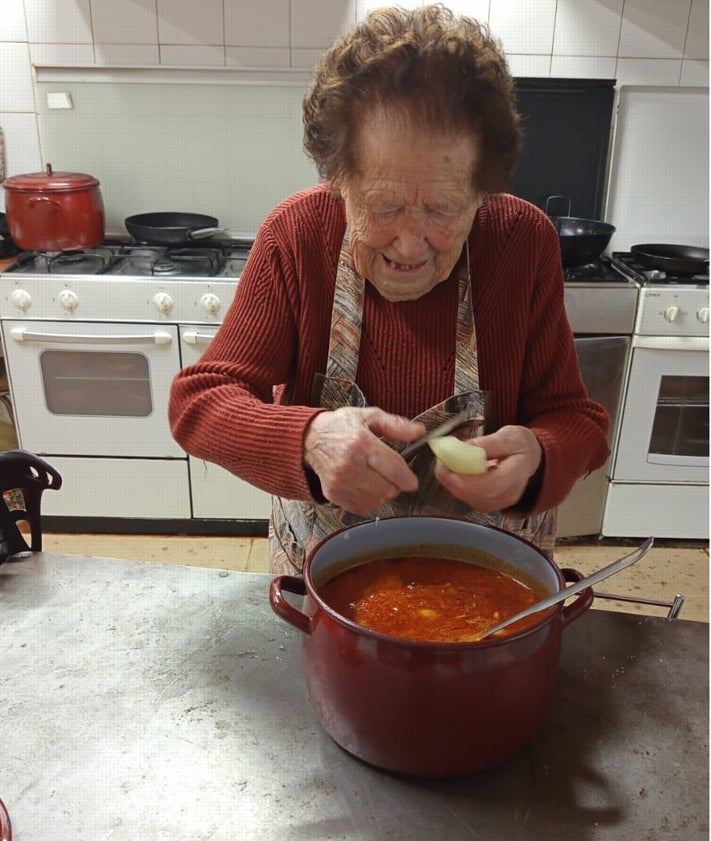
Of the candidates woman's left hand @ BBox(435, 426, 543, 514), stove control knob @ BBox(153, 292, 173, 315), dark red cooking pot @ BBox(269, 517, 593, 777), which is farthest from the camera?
stove control knob @ BBox(153, 292, 173, 315)

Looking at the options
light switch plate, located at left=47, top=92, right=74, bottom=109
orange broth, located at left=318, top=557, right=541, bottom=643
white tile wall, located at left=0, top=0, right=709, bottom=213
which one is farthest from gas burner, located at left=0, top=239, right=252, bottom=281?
orange broth, located at left=318, top=557, right=541, bottom=643

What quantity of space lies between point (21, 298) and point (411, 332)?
1647mm

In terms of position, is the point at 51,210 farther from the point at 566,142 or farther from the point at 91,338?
the point at 566,142

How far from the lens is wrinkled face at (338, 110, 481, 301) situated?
857mm

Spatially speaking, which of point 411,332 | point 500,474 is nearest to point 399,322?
point 411,332

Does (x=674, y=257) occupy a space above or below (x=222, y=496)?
above

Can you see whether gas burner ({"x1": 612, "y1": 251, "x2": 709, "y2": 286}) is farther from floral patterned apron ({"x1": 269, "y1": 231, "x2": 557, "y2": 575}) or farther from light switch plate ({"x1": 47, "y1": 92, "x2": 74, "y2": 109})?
light switch plate ({"x1": 47, "y1": 92, "x2": 74, "y2": 109})

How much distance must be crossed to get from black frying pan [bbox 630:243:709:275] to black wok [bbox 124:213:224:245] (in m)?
1.41

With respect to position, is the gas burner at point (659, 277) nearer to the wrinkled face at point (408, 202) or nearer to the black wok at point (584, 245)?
the black wok at point (584, 245)

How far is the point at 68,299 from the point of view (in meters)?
2.29

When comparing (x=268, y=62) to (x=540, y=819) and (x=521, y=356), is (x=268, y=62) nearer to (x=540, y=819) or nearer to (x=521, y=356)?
(x=521, y=356)

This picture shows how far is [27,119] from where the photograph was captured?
263cm

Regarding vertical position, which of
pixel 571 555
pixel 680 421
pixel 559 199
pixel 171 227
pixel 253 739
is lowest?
pixel 571 555

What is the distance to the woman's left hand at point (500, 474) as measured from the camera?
876 mm
